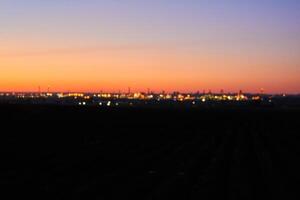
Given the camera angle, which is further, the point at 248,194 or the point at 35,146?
the point at 35,146

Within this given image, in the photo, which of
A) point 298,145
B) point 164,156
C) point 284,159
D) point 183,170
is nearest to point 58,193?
point 183,170

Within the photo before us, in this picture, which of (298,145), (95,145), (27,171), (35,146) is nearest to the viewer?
(27,171)

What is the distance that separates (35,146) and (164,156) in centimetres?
757

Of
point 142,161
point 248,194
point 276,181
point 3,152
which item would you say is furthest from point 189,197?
point 3,152

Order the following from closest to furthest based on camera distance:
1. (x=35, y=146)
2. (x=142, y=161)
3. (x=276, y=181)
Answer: (x=276, y=181) < (x=142, y=161) < (x=35, y=146)

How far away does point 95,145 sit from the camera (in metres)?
34.3

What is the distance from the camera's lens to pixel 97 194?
16.3m

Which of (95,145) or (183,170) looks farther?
(95,145)

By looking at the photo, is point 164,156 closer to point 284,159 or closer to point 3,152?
point 284,159

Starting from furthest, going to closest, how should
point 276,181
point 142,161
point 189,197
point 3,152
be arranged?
point 3,152 → point 142,161 → point 276,181 → point 189,197

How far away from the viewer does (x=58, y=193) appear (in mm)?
16547

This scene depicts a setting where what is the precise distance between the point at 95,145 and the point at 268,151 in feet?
31.7

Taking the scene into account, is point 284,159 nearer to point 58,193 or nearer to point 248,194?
point 248,194

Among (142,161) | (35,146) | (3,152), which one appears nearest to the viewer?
(142,161)
